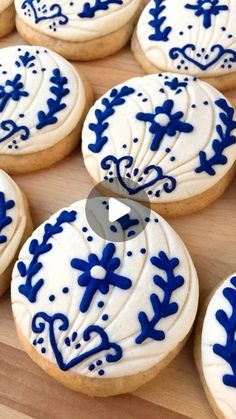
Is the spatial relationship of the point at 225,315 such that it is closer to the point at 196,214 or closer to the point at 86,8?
the point at 196,214

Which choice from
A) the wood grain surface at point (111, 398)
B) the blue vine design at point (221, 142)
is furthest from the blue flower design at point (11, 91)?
the blue vine design at point (221, 142)

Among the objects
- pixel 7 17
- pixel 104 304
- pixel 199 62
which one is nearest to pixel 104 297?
pixel 104 304

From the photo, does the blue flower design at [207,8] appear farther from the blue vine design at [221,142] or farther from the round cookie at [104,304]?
the round cookie at [104,304]

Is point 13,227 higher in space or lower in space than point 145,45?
lower

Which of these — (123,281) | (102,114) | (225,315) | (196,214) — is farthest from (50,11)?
(225,315)

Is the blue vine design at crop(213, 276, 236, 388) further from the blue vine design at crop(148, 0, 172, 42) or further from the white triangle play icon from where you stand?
the blue vine design at crop(148, 0, 172, 42)

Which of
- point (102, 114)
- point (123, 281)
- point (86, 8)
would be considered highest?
point (86, 8)

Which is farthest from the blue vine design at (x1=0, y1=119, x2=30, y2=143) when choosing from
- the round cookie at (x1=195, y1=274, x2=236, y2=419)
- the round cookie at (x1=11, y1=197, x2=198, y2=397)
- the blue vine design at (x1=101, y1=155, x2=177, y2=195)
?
the round cookie at (x1=195, y1=274, x2=236, y2=419)
